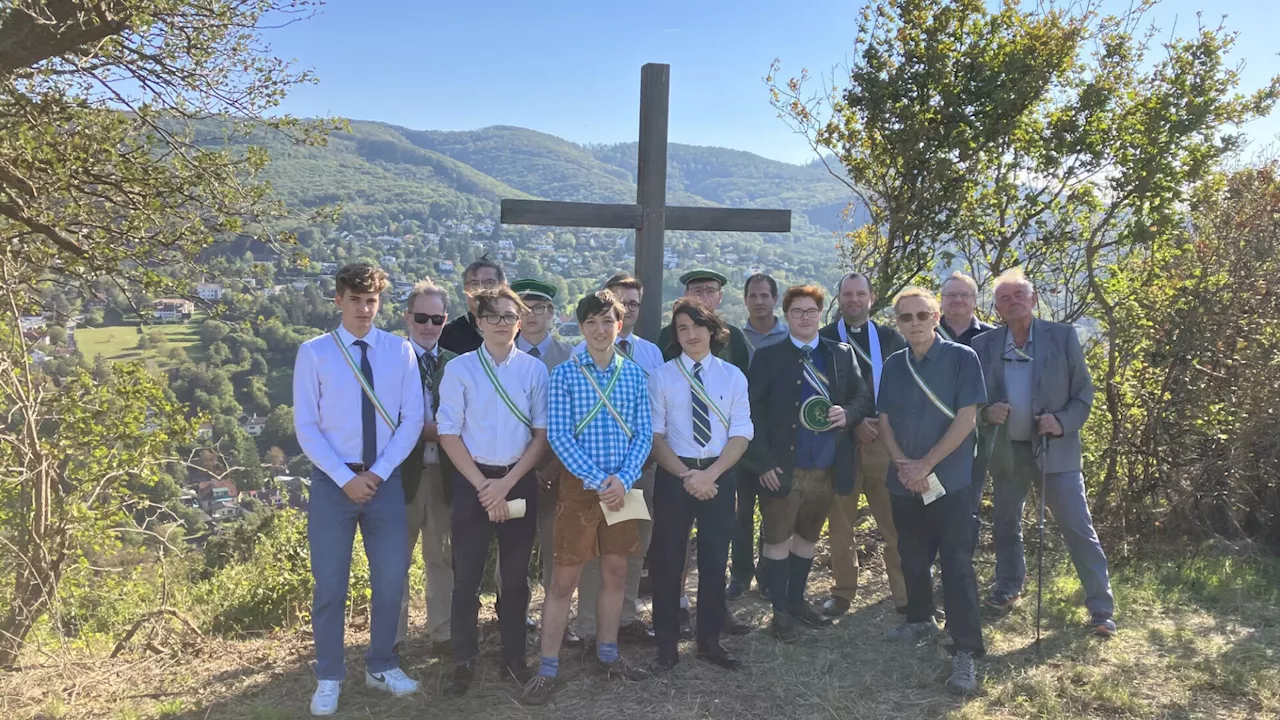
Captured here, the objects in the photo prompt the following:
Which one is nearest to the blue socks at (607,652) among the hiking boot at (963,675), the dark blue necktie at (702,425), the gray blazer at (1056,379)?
the dark blue necktie at (702,425)

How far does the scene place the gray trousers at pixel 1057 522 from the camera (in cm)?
481

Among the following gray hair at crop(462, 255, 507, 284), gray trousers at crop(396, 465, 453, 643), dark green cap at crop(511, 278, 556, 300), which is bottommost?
gray trousers at crop(396, 465, 453, 643)

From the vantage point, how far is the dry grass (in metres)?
3.91

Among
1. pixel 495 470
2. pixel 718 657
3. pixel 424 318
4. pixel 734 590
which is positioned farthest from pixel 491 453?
pixel 734 590

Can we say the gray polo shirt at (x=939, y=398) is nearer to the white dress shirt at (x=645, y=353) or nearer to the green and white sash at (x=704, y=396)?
the green and white sash at (x=704, y=396)

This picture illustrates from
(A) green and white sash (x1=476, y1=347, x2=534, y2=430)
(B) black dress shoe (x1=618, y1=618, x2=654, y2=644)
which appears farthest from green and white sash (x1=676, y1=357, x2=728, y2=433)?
(B) black dress shoe (x1=618, y1=618, x2=654, y2=644)

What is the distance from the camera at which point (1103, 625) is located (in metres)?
4.73

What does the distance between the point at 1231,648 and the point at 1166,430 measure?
7.16 ft

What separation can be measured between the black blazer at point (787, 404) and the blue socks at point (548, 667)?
5.04ft

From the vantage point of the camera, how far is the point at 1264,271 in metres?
5.87

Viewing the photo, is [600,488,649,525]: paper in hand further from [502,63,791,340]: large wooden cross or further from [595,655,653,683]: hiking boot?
[502,63,791,340]: large wooden cross

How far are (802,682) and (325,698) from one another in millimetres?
2455

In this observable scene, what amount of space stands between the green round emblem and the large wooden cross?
1193mm

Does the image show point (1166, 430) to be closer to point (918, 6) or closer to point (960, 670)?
point (960, 670)
